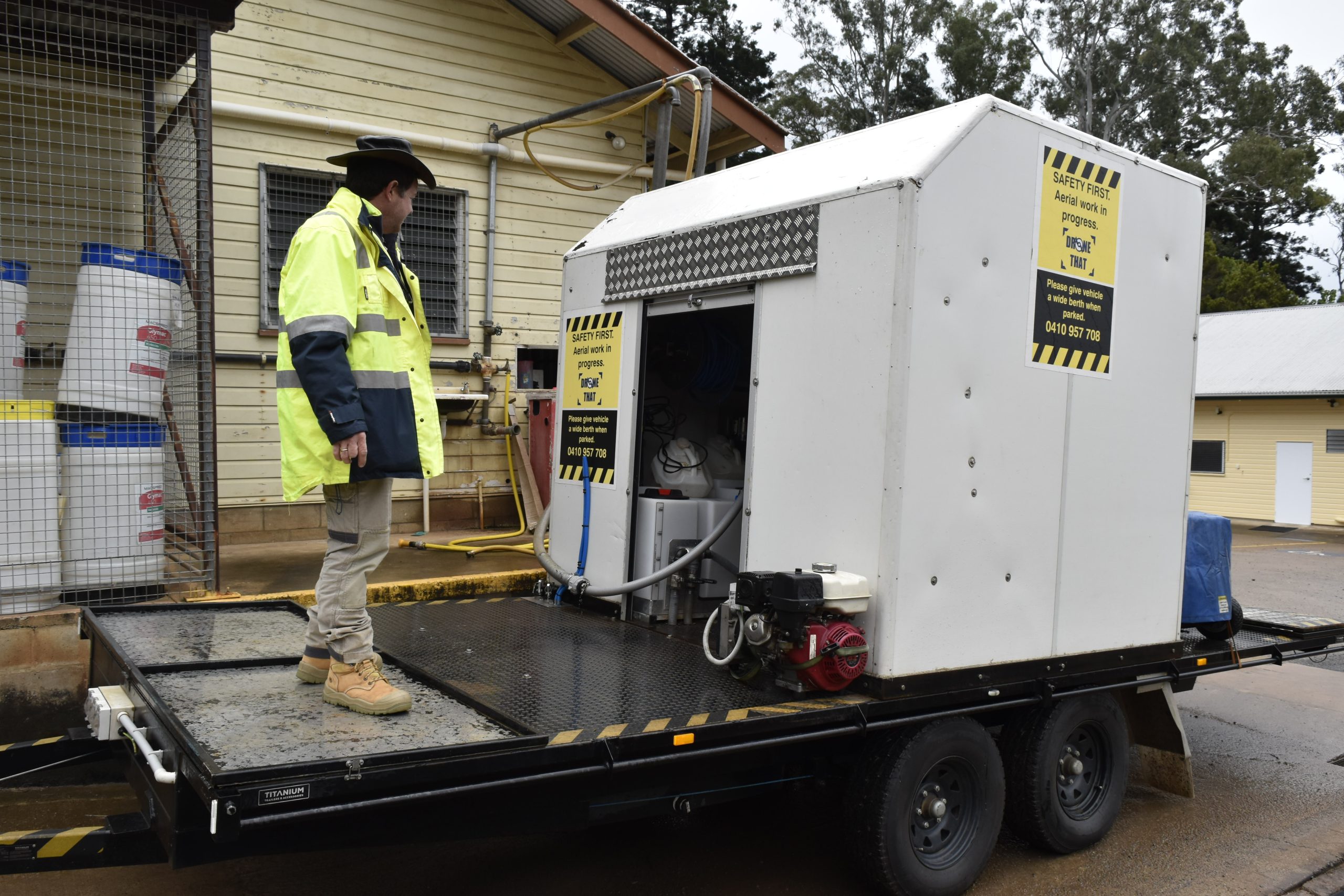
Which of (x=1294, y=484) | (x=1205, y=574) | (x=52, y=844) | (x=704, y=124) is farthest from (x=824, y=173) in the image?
(x=1294, y=484)

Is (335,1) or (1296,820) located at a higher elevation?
(335,1)

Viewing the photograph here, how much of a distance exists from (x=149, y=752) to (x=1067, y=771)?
3.65 metres

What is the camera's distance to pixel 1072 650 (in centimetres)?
437

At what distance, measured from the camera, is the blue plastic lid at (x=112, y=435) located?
5.66 meters

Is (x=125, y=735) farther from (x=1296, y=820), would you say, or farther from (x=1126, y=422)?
(x=1296, y=820)

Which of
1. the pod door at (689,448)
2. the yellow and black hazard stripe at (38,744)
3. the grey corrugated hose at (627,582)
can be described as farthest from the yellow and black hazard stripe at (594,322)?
the yellow and black hazard stripe at (38,744)

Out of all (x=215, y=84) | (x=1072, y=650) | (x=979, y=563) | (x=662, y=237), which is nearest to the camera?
(x=979, y=563)

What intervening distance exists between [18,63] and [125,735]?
600 cm

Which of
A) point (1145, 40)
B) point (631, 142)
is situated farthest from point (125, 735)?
point (1145, 40)

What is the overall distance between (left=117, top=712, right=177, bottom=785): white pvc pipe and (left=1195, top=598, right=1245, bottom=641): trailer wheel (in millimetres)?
4875

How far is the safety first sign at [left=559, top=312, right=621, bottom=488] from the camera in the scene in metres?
5.37

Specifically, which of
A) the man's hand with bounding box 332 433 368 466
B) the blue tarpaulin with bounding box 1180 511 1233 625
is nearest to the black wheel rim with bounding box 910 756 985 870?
the blue tarpaulin with bounding box 1180 511 1233 625

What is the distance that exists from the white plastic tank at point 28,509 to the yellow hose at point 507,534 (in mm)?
2964

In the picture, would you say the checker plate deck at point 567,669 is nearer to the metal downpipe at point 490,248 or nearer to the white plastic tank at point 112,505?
the white plastic tank at point 112,505
